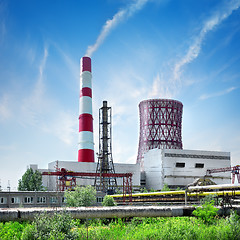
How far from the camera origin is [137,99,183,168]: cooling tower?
70.2 m

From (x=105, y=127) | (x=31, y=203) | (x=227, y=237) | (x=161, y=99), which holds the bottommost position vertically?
(x=31, y=203)

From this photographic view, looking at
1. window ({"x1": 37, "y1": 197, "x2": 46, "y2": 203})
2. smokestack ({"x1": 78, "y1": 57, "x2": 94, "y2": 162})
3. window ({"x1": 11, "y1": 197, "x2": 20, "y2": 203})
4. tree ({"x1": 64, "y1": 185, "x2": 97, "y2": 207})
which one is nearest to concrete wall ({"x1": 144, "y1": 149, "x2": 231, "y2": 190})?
smokestack ({"x1": 78, "y1": 57, "x2": 94, "y2": 162})

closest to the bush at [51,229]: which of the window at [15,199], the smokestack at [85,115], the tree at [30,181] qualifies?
the window at [15,199]

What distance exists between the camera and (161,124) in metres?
69.8

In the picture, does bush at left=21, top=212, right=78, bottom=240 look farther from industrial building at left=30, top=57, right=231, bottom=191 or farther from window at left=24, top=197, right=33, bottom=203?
industrial building at left=30, top=57, right=231, bottom=191

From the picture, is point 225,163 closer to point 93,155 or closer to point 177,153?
point 177,153

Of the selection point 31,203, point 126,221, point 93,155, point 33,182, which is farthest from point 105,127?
point 126,221

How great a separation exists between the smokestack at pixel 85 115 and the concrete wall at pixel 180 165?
15.5 m

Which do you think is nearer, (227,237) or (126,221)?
(227,237)

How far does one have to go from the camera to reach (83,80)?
5716 centimetres

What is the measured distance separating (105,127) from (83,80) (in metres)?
9.83

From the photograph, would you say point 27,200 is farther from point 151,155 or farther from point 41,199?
point 151,155

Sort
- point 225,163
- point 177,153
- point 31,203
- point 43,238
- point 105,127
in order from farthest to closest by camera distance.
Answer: point 225,163 < point 177,153 < point 105,127 < point 31,203 < point 43,238

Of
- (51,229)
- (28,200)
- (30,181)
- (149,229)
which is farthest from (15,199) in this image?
(51,229)
